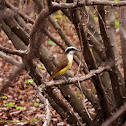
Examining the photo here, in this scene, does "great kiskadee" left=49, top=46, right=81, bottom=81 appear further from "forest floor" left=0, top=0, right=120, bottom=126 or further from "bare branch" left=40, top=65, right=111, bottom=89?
"forest floor" left=0, top=0, right=120, bottom=126

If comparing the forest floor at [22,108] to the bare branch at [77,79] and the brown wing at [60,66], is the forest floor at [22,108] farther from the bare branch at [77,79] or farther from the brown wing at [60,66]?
the bare branch at [77,79]

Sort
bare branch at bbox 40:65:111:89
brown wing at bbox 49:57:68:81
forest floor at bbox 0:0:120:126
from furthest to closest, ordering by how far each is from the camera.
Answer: forest floor at bbox 0:0:120:126
brown wing at bbox 49:57:68:81
bare branch at bbox 40:65:111:89


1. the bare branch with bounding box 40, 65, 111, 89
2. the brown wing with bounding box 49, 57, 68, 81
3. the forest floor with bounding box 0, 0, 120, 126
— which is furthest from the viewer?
the forest floor with bounding box 0, 0, 120, 126

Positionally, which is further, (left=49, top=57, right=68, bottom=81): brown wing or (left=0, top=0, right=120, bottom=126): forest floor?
(left=0, top=0, right=120, bottom=126): forest floor

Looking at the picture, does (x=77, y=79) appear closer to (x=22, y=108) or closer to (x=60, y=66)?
(x=60, y=66)

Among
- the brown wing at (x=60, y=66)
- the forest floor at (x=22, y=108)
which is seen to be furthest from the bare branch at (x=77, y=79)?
the forest floor at (x=22, y=108)

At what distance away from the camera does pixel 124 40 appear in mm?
4504

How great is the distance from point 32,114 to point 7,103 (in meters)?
0.78

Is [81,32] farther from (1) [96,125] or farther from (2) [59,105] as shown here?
(1) [96,125]

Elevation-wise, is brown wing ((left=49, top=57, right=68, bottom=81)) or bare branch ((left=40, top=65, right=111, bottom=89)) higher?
brown wing ((left=49, top=57, right=68, bottom=81))

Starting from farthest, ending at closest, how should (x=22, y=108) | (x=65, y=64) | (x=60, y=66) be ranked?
(x=22, y=108) < (x=65, y=64) < (x=60, y=66)

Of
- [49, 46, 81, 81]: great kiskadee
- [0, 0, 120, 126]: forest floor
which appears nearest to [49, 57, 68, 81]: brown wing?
[49, 46, 81, 81]: great kiskadee

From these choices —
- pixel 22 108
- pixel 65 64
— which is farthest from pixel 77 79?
pixel 22 108

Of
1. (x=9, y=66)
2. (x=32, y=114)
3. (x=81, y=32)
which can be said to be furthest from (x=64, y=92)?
(x=9, y=66)
